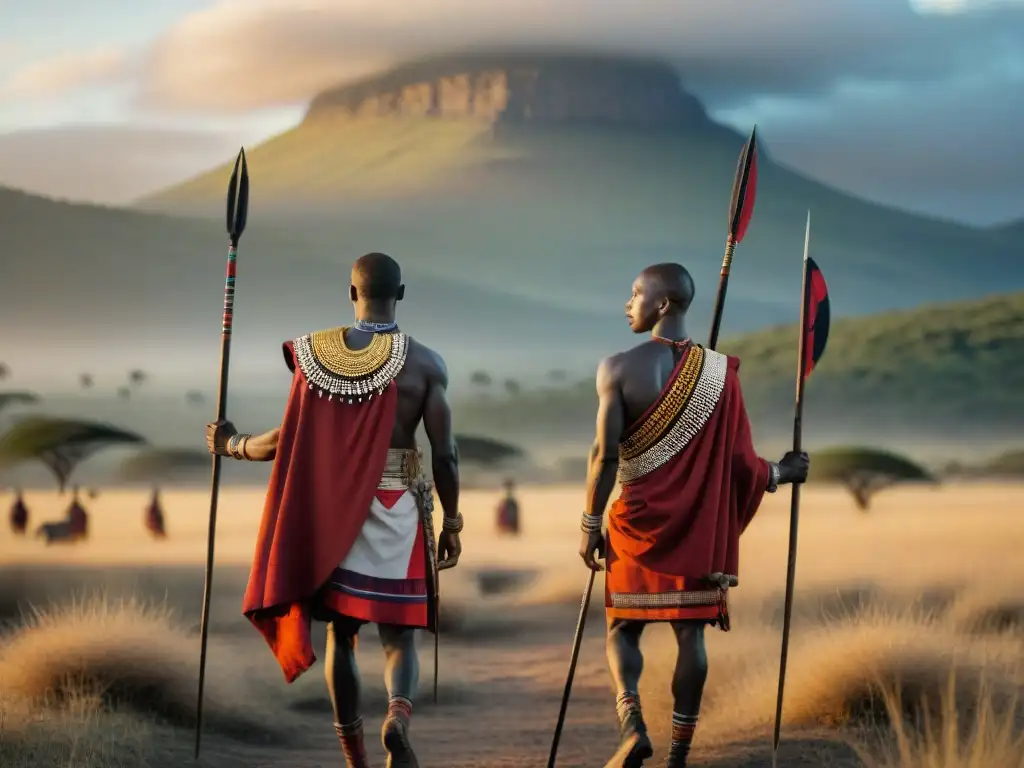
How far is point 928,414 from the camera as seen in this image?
87.3 ft

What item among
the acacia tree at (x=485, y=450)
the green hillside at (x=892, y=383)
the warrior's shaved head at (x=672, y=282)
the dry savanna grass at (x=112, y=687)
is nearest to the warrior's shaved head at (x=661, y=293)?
the warrior's shaved head at (x=672, y=282)

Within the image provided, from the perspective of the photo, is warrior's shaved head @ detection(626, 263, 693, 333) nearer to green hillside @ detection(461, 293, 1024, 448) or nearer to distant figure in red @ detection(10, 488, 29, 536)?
distant figure in red @ detection(10, 488, 29, 536)

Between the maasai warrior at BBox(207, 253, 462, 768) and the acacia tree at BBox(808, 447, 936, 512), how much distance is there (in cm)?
1604

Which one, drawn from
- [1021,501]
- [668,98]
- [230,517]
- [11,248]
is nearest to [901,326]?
[1021,501]

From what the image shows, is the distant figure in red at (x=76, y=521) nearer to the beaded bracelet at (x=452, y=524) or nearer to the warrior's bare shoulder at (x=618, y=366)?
the beaded bracelet at (x=452, y=524)

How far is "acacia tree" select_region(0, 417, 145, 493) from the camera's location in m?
19.3

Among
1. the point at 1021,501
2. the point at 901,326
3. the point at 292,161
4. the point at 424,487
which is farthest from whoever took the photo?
the point at 292,161

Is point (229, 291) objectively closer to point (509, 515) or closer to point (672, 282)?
point (672, 282)

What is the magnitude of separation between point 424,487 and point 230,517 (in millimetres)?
16134

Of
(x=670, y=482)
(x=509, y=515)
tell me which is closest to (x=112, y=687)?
(x=670, y=482)

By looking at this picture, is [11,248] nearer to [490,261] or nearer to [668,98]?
[490,261]

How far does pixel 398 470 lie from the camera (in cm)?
579

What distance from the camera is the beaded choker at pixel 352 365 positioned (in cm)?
576

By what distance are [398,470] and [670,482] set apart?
1.04 m
